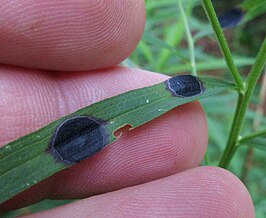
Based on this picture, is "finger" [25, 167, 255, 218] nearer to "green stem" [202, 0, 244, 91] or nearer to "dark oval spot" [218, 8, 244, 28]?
"green stem" [202, 0, 244, 91]

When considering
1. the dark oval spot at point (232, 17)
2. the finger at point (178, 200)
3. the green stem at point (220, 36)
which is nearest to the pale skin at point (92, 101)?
the finger at point (178, 200)

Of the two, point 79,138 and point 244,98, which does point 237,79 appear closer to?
point 244,98

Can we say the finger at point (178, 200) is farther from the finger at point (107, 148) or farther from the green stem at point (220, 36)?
the green stem at point (220, 36)

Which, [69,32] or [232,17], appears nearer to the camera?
[69,32]

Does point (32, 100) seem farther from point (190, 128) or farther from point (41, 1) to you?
point (190, 128)

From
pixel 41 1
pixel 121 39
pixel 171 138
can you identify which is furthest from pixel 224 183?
pixel 41 1

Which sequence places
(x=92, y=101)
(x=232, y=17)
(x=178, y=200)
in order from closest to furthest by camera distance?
(x=178, y=200)
(x=92, y=101)
(x=232, y=17)

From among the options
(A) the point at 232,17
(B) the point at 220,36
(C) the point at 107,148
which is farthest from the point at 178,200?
(A) the point at 232,17
